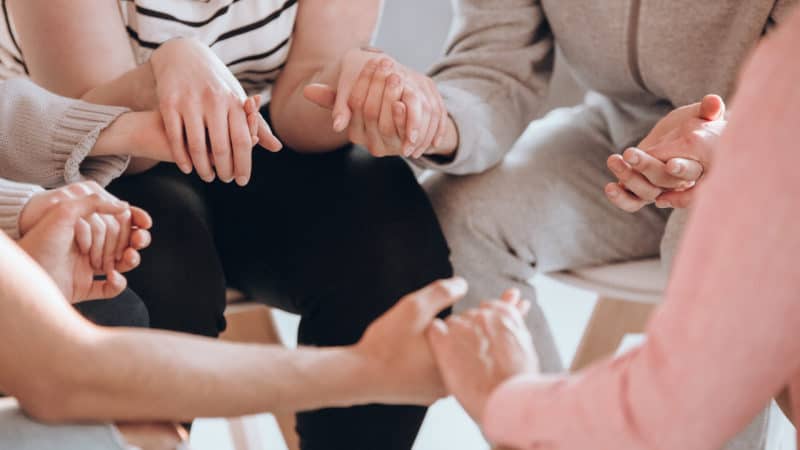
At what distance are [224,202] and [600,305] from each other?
1.77 feet

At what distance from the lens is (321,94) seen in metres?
0.91

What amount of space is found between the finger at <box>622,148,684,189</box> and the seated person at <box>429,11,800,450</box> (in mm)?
336

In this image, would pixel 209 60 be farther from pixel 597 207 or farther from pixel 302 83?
pixel 597 207

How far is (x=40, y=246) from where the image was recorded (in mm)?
703

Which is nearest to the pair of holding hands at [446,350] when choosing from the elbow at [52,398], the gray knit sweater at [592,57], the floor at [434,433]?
the elbow at [52,398]

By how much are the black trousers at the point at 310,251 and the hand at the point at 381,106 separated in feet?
0.25


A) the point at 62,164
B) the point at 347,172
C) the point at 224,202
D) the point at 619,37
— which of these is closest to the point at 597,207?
the point at 619,37

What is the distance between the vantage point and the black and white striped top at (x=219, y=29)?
1.00m

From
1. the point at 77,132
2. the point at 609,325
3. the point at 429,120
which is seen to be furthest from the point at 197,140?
the point at 609,325

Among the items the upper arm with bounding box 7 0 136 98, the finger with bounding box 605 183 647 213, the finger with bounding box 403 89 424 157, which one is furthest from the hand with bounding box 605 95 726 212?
the upper arm with bounding box 7 0 136 98

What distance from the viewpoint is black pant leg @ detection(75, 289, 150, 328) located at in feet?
2.64

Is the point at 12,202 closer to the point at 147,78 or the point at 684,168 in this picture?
the point at 147,78

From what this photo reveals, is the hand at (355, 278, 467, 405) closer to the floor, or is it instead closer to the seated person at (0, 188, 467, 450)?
the seated person at (0, 188, 467, 450)

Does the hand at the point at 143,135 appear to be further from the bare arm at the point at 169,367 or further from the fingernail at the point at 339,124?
the bare arm at the point at 169,367
